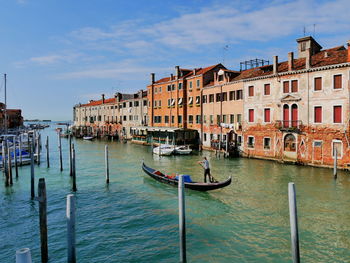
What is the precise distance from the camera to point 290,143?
24469mm

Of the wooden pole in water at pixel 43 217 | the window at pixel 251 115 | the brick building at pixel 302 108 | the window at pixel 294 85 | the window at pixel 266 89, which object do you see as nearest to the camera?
the wooden pole in water at pixel 43 217

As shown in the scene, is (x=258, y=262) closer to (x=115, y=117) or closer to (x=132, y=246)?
(x=132, y=246)

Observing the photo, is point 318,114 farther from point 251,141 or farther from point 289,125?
point 251,141

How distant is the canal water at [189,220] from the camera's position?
342 inches

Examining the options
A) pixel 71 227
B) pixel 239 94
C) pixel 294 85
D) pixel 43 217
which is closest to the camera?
pixel 71 227

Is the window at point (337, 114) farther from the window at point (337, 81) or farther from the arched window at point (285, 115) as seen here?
the arched window at point (285, 115)

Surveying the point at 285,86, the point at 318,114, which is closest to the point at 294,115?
the point at 318,114

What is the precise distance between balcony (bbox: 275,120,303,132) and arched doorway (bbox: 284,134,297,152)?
666 millimetres

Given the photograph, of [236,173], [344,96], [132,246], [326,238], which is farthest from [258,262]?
[344,96]

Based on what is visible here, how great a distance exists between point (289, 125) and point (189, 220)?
16.3m

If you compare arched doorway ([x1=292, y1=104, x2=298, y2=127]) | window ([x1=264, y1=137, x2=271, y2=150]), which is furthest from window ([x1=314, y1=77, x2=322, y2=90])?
window ([x1=264, y1=137, x2=271, y2=150])

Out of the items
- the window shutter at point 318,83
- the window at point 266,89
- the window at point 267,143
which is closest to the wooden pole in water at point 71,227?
the window shutter at point 318,83

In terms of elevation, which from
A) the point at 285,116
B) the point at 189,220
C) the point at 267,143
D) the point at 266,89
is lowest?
the point at 189,220

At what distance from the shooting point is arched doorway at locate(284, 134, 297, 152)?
79.4 ft
